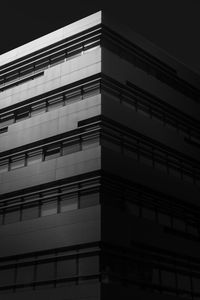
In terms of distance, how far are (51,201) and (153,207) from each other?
699 cm

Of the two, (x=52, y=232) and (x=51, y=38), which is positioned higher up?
(x=51, y=38)

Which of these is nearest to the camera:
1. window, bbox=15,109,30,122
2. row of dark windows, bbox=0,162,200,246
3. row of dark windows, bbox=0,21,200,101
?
row of dark windows, bbox=0,162,200,246

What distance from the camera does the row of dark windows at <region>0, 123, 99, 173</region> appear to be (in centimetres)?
3594

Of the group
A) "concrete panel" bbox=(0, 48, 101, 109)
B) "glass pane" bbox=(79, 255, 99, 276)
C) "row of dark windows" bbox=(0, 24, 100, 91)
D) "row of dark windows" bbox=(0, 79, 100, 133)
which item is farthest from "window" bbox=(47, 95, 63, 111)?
"glass pane" bbox=(79, 255, 99, 276)

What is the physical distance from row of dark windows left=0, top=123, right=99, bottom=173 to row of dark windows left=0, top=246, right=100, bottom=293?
698cm

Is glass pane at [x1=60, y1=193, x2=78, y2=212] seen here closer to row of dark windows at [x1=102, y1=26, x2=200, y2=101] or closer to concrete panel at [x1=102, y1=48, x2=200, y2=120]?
concrete panel at [x1=102, y1=48, x2=200, y2=120]

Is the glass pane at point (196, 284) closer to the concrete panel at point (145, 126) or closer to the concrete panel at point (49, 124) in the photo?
the concrete panel at point (145, 126)

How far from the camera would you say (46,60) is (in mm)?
41688

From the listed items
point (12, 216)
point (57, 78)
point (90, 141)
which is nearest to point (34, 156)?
point (12, 216)

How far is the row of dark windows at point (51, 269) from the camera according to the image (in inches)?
1241

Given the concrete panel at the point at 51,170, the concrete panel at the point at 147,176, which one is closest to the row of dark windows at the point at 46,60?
the concrete panel at the point at 51,170

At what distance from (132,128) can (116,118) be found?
65.6 inches

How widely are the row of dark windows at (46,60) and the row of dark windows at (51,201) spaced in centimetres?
1046

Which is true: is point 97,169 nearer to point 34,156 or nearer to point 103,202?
point 103,202
